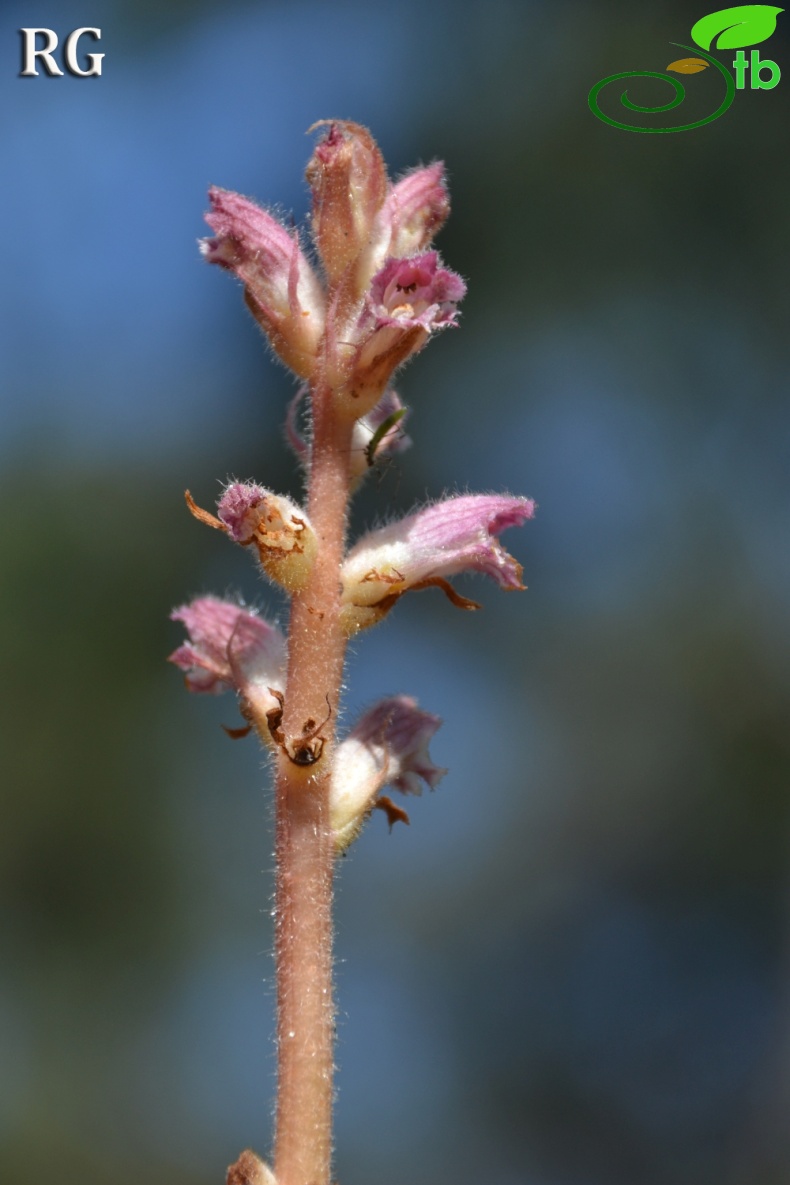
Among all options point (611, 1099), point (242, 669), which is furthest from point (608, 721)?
point (242, 669)

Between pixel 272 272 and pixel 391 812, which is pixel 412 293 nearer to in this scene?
pixel 272 272

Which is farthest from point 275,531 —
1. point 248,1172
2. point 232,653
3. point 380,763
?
point 248,1172

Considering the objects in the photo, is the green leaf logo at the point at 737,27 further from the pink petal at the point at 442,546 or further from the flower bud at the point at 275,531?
the flower bud at the point at 275,531

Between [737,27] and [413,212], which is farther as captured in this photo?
[737,27]

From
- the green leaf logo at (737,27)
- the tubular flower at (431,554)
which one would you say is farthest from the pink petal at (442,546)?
the green leaf logo at (737,27)

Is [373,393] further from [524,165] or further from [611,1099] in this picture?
[524,165]

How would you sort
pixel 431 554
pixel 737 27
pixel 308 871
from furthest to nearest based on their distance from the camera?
1. pixel 737 27
2. pixel 431 554
3. pixel 308 871
